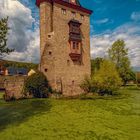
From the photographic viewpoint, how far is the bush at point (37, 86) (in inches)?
1313

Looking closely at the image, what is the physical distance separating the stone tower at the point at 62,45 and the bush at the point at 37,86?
1920 millimetres

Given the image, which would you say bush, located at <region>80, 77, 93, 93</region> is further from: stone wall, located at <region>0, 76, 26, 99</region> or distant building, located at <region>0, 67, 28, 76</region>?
distant building, located at <region>0, 67, 28, 76</region>

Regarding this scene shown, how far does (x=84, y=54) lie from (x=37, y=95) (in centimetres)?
1266

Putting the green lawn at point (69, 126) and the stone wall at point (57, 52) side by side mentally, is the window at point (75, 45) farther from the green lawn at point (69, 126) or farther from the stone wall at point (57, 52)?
the green lawn at point (69, 126)

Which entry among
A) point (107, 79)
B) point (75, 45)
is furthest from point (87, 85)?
point (75, 45)

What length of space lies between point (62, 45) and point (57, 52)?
1740 millimetres

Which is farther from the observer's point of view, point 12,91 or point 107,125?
point 12,91

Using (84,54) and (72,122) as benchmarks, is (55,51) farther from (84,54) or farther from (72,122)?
(72,122)

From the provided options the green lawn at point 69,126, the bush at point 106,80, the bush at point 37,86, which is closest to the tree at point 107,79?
the bush at point 106,80

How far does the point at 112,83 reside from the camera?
37406 mm

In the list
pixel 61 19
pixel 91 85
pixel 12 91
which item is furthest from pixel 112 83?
pixel 12 91

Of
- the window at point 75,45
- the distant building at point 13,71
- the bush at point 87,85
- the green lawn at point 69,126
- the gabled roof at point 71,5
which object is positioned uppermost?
the gabled roof at point 71,5

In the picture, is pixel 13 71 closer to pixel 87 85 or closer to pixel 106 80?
pixel 87 85

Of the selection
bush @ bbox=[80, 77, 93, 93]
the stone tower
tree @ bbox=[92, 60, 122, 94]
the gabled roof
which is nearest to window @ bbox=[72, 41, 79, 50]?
the stone tower
